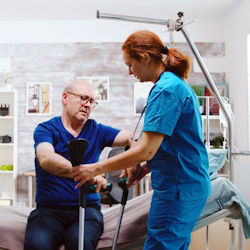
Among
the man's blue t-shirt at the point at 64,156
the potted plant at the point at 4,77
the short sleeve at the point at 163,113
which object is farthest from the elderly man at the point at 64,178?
the potted plant at the point at 4,77

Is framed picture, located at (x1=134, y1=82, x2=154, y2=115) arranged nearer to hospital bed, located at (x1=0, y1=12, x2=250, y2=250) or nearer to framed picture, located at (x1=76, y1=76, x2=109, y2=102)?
framed picture, located at (x1=76, y1=76, x2=109, y2=102)

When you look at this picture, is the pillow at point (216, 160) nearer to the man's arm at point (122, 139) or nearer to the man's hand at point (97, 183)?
the man's arm at point (122, 139)

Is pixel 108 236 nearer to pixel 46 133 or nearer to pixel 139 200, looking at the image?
pixel 139 200

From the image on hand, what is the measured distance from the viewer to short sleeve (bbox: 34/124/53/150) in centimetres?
199

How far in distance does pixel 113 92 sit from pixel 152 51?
3792 mm

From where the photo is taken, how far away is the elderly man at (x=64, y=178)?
179 centimetres

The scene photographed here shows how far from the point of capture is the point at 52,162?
1.86 meters

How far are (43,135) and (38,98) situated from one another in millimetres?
3422

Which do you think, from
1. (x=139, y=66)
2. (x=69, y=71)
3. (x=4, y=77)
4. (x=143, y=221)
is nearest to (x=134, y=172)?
(x=143, y=221)

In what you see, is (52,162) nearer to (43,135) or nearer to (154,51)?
(43,135)

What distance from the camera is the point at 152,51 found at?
153 centimetres

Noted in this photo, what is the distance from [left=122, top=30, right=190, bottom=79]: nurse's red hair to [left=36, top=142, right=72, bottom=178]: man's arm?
0.61 meters

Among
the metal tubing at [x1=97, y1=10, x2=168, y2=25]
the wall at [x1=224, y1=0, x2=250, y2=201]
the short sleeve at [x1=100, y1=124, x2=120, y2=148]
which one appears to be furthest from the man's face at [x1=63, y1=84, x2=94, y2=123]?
the wall at [x1=224, y1=0, x2=250, y2=201]

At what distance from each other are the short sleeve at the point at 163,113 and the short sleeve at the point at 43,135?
2.36ft
